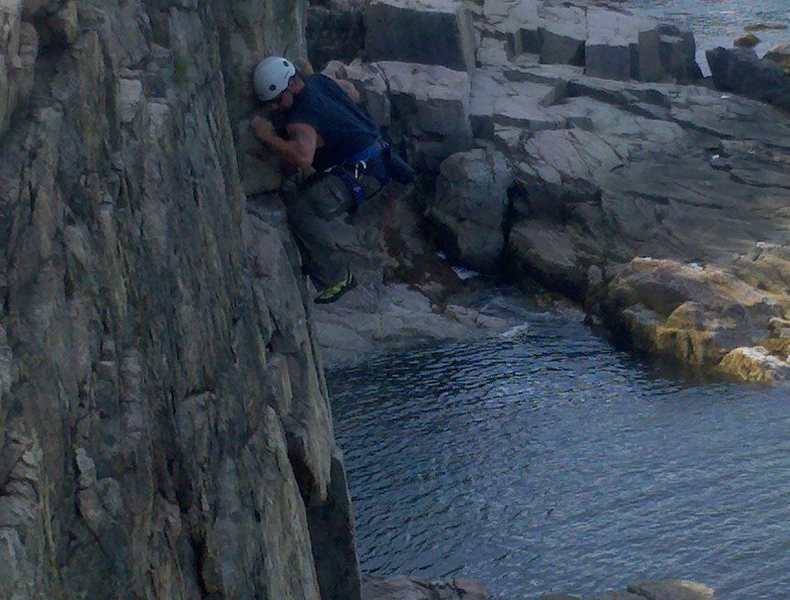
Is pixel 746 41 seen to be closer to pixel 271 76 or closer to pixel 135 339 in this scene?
pixel 271 76

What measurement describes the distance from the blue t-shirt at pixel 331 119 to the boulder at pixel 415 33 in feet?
52.1

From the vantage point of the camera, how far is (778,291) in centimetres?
2341

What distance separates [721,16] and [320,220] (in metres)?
37.7

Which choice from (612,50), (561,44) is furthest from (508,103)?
(612,50)

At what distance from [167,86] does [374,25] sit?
21.3 metres

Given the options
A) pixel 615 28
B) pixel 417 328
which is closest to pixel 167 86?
pixel 417 328

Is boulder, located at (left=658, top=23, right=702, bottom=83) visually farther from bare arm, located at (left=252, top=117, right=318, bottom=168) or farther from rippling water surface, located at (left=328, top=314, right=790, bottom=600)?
bare arm, located at (left=252, top=117, right=318, bottom=168)

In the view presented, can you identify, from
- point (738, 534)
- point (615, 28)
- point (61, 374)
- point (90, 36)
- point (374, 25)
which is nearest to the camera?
point (61, 374)

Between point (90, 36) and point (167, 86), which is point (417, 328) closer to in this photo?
point (167, 86)

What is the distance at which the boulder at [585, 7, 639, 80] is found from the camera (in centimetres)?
3291

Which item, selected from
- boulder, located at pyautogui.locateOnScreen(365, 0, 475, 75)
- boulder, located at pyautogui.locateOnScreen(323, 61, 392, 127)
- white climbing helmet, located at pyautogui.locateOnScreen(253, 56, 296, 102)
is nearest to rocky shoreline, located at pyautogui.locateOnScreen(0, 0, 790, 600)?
white climbing helmet, located at pyautogui.locateOnScreen(253, 56, 296, 102)

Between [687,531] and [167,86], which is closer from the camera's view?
[167,86]

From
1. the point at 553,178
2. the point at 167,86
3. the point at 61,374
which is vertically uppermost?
the point at 167,86

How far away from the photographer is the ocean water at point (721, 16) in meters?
42.7
